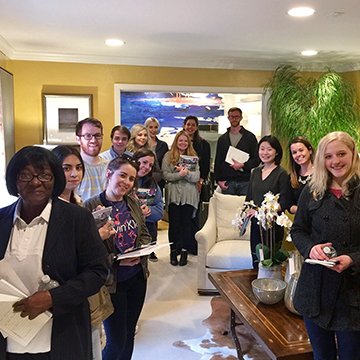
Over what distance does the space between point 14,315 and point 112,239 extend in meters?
0.71

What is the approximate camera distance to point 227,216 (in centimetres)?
373

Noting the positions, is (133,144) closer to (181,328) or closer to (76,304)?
(181,328)

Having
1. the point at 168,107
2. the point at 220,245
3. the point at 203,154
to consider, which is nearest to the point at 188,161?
the point at 203,154

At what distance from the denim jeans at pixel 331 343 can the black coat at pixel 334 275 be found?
0.19 ft

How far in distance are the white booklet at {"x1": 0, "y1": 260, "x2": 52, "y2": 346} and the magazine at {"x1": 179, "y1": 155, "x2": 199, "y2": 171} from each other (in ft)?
9.73

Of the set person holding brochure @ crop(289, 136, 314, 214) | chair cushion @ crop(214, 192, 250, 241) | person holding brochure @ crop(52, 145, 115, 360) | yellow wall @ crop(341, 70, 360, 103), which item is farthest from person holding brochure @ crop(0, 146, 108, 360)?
yellow wall @ crop(341, 70, 360, 103)

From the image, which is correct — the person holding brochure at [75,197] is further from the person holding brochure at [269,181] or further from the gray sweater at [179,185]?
the gray sweater at [179,185]

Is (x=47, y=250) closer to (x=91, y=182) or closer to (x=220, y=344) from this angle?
(x=91, y=182)

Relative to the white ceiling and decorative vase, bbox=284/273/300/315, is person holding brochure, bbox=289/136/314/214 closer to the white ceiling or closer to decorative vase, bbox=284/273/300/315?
decorative vase, bbox=284/273/300/315

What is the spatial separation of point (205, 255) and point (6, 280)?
245 cm

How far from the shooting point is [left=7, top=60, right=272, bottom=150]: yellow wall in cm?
439

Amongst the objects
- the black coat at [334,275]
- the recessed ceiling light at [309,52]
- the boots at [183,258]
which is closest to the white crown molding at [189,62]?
the recessed ceiling light at [309,52]

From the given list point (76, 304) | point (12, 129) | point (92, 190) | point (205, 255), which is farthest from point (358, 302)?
point (12, 129)

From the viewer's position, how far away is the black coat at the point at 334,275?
154cm
